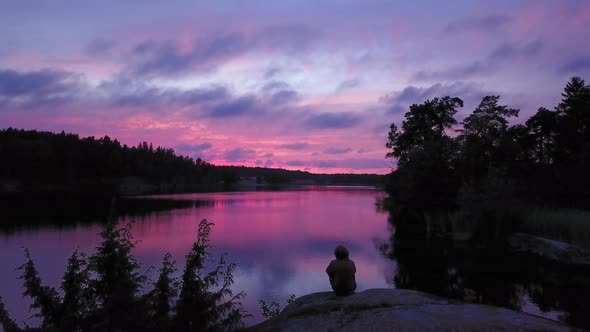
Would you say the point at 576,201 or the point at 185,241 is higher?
the point at 576,201

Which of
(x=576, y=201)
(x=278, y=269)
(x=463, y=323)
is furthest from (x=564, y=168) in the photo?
(x=463, y=323)

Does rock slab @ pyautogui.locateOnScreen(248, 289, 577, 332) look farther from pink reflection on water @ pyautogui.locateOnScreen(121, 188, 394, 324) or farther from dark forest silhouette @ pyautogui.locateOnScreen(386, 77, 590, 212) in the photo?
dark forest silhouette @ pyautogui.locateOnScreen(386, 77, 590, 212)

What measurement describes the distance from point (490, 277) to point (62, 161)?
13041cm

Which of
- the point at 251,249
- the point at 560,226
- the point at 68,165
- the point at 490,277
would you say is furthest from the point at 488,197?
the point at 68,165

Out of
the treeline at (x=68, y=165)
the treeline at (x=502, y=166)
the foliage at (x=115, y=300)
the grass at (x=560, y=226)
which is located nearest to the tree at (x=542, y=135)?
the treeline at (x=502, y=166)

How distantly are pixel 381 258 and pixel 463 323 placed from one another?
76.9ft

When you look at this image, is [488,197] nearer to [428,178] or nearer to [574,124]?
[428,178]

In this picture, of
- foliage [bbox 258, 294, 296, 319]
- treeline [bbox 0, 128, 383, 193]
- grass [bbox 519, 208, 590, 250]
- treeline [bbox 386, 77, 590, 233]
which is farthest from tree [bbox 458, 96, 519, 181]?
treeline [bbox 0, 128, 383, 193]

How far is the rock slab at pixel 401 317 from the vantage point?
7750mm

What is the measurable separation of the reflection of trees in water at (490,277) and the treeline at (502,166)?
442 cm

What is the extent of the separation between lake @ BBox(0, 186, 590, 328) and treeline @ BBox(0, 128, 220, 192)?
8172cm

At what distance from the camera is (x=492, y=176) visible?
34250 mm

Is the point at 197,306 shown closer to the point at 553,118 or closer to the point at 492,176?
the point at 492,176

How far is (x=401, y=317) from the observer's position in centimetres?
824
